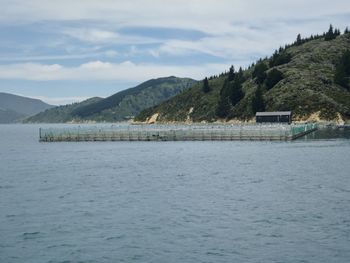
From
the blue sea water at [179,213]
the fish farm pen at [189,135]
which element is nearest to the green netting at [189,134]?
the fish farm pen at [189,135]

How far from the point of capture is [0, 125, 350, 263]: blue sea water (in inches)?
1206

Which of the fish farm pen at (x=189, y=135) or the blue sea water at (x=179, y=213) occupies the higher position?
the fish farm pen at (x=189, y=135)

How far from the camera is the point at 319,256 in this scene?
95.0ft

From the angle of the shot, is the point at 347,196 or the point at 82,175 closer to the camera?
the point at 347,196

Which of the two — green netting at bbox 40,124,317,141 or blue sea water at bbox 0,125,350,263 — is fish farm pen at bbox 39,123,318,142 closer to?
green netting at bbox 40,124,317,141

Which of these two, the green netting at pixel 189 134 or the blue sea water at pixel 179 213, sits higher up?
the green netting at pixel 189 134

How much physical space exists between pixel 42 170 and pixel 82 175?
1139cm

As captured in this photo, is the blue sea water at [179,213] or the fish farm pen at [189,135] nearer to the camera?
the blue sea water at [179,213]

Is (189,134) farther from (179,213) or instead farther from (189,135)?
(179,213)

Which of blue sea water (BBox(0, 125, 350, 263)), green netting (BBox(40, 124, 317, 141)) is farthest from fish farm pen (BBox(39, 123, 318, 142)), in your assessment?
blue sea water (BBox(0, 125, 350, 263))

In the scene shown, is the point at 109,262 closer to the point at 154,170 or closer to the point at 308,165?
the point at 154,170

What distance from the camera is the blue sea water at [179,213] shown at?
101 feet

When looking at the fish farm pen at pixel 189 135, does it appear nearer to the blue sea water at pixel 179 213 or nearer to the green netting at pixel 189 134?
the green netting at pixel 189 134

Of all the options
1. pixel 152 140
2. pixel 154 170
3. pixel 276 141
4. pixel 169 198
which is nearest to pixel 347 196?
pixel 169 198
